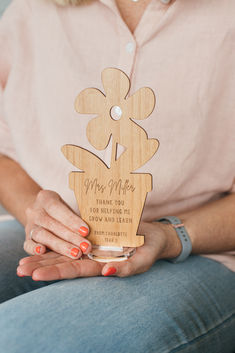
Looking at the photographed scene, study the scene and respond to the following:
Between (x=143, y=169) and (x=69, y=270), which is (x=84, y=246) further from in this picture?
(x=143, y=169)

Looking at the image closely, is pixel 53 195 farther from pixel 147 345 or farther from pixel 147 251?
pixel 147 345

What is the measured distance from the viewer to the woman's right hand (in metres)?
0.85

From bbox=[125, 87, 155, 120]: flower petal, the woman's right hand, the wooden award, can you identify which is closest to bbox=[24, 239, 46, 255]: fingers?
the woman's right hand

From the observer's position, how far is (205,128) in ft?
3.48

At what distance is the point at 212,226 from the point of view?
1.01 metres

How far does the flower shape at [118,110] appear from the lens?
81 cm

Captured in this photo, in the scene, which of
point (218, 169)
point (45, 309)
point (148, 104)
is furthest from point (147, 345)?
point (218, 169)

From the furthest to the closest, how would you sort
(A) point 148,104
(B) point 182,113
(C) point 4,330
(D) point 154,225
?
(B) point 182,113 < (D) point 154,225 < (A) point 148,104 < (C) point 4,330

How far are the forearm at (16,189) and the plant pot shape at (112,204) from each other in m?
0.31

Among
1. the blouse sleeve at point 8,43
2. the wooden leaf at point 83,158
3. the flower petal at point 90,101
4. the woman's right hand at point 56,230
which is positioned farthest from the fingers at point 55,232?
the blouse sleeve at point 8,43

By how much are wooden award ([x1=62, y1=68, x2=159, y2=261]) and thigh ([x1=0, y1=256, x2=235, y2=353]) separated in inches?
3.7

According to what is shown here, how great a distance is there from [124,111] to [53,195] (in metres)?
0.24

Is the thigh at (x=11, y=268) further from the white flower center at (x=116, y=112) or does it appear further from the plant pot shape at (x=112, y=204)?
the white flower center at (x=116, y=112)

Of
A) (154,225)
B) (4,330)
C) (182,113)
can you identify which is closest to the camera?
(4,330)
